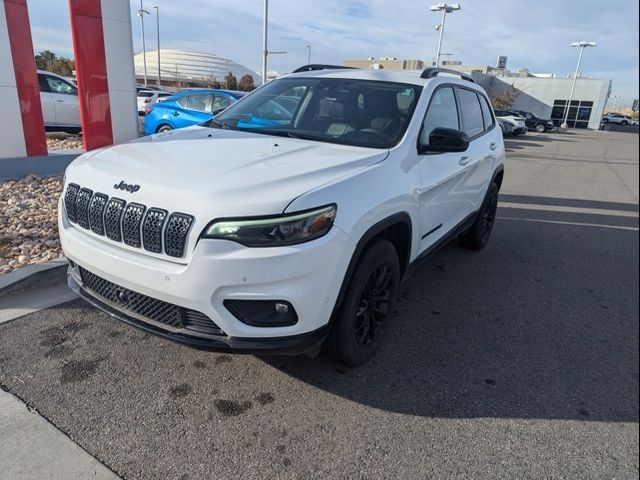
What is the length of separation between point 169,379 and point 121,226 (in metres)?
1.00

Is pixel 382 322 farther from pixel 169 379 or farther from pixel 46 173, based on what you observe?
pixel 46 173

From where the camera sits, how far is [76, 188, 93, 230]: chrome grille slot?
8.58 feet

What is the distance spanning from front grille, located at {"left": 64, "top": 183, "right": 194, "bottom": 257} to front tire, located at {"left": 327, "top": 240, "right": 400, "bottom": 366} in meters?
0.97

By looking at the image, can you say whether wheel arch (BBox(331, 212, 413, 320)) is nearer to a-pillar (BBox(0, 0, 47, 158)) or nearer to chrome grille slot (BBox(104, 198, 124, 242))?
chrome grille slot (BBox(104, 198, 124, 242))

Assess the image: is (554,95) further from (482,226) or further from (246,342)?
(246,342)

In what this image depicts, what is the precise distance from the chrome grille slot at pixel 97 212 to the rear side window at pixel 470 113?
3.25 metres

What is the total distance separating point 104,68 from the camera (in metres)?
7.43

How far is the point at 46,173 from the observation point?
7336mm

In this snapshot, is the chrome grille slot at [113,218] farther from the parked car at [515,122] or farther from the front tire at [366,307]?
the parked car at [515,122]

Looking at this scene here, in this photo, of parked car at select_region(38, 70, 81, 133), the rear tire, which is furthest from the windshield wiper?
parked car at select_region(38, 70, 81, 133)

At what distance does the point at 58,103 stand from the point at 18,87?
4.99m

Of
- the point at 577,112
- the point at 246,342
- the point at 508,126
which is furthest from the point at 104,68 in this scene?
the point at 577,112

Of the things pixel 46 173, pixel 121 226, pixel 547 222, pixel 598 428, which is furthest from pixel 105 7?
pixel 598 428

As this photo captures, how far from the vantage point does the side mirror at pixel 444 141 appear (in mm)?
3205
